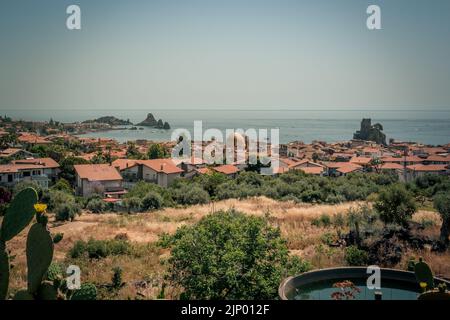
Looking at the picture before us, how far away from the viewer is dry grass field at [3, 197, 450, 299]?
948 cm

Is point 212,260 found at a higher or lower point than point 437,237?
higher

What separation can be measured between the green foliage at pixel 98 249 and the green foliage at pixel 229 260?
505cm

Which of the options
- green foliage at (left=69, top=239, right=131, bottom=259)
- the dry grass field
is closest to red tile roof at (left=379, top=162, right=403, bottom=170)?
the dry grass field

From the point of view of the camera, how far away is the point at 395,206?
14211mm

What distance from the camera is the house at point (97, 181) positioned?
102 feet

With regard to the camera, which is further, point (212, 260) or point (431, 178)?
point (431, 178)

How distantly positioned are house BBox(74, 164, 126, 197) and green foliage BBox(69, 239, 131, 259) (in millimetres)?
17882

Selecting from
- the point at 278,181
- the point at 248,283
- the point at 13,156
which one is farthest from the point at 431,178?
the point at 13,156

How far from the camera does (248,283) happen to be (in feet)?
22.8

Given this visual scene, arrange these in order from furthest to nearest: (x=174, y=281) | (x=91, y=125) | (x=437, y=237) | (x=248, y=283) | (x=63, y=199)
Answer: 1. (x=91, y=125)
2. (x=63, y=199)
3. (x=437, y=237)
4. (x=174, y=281)
5. (x=248, y=283)

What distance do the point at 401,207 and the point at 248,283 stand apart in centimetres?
876

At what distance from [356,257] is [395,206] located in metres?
4.98

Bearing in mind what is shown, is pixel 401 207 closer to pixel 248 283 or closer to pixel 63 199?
pixel 248 283

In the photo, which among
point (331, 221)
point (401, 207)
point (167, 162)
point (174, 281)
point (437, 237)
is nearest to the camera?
point (174, 281)
